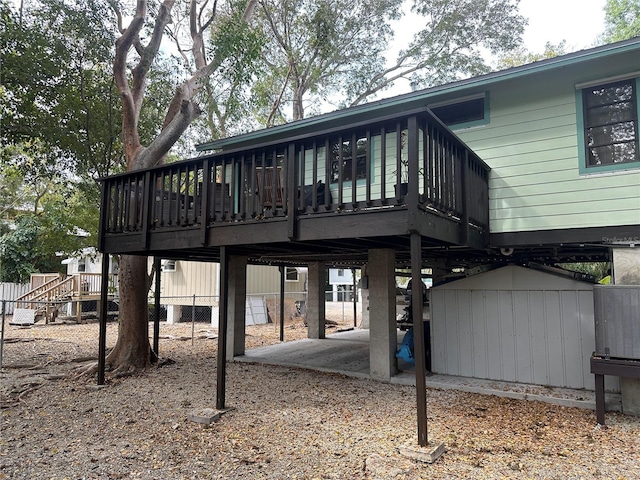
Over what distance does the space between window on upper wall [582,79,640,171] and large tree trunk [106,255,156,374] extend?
7.79 meters

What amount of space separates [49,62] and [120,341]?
6.23 meters

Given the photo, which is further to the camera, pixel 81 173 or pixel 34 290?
pixel 34 290

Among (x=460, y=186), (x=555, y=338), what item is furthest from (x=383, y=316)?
(x=460, y=186)

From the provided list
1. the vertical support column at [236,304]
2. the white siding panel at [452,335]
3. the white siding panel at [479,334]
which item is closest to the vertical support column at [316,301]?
the vertical support column at [236,304]

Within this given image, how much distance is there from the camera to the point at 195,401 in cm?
602

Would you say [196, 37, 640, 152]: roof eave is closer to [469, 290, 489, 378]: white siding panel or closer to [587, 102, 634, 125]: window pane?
[587, 102, 634, 125]: window pane

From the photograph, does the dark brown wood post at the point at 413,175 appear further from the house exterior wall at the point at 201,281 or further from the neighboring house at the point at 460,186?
the house exterior wall at the point at 201,281

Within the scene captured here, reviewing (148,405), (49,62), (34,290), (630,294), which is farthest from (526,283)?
(34,290)

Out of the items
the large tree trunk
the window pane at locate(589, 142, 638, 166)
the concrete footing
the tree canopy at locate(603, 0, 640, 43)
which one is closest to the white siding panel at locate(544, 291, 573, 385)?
the window pane at locate(589, 142, 638, 166)

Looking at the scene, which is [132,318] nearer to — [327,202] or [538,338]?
[327,202]

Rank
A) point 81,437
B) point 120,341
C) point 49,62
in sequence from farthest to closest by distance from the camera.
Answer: point 49,62
point 120,341
point 81,437

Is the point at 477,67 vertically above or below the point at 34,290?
above

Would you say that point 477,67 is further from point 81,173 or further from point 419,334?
point 419,334

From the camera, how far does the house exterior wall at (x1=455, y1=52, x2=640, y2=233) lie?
5641mm
